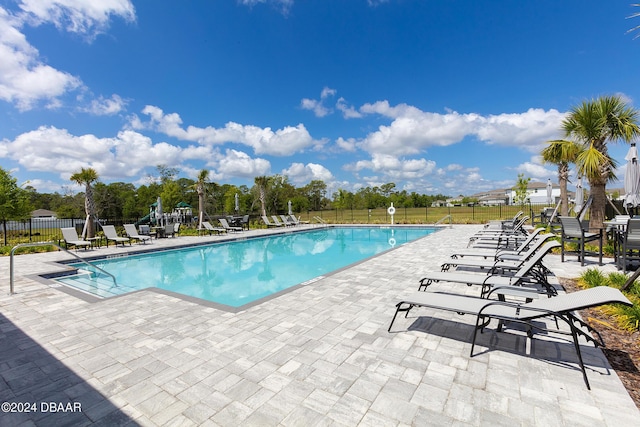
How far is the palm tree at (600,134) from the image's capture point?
771 centimetres

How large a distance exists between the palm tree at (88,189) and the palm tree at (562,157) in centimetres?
1923

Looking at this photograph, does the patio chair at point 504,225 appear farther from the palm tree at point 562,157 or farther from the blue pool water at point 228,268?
the blue pool water at point 228,268

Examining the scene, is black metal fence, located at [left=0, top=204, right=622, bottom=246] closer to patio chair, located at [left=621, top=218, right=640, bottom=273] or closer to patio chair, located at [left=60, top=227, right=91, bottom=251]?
patio chair, located at [left=60, top=227, right=91, bottom=251]

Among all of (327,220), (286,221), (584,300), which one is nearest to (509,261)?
(584,300)

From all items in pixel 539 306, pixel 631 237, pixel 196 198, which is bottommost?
pixel 539 306

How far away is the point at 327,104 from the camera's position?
2458 centimetres

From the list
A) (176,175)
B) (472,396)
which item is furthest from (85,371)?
(176,175)

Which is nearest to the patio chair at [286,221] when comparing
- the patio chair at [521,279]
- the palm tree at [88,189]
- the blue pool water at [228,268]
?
the blue pool water at [228,268]

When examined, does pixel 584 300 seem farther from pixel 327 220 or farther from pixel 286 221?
pixel 327 220

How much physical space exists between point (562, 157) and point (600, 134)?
436cm

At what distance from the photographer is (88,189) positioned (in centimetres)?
1184

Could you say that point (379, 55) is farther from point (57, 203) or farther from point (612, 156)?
point (57, 203)

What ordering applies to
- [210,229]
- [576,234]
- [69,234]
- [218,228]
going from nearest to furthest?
[576,234] → [69,234] → [210,229] → [218,228]

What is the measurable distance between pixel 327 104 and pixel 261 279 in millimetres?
20684
